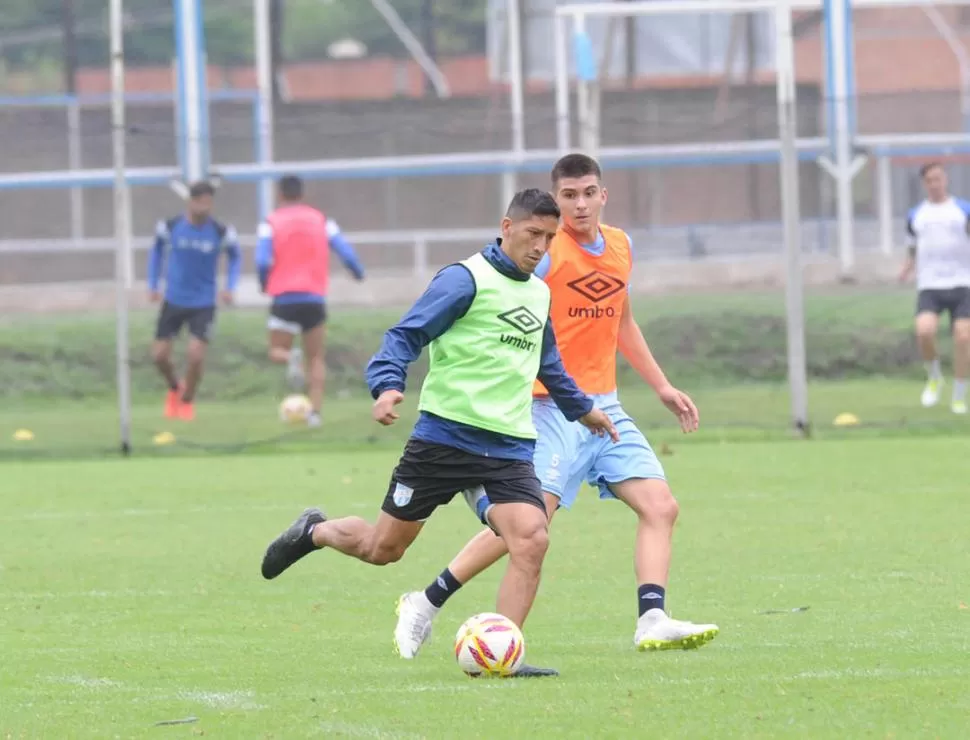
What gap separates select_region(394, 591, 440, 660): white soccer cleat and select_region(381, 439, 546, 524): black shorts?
1.43ft

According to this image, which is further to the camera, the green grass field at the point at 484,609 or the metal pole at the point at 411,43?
the metal pole at the point at 411,43

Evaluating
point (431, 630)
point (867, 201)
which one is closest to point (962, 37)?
point (867, 201)

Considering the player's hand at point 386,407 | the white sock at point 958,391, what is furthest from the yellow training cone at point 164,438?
the player's hand at point 386,407

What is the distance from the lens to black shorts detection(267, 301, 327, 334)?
1856 cm

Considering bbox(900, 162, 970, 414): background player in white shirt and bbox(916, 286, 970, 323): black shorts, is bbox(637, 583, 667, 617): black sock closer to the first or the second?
bbox(900, 162, 970, 414): background player in white shirt

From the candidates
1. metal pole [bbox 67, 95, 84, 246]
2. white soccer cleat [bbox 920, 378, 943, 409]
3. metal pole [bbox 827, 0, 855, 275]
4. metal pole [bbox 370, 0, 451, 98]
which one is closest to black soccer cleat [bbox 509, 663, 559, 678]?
white soccer cleat [bbox 920, 378, 943, 409]

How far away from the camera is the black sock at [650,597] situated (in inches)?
297

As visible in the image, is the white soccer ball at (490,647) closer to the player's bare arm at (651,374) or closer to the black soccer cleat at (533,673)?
the black soccer cleat at (533,673)

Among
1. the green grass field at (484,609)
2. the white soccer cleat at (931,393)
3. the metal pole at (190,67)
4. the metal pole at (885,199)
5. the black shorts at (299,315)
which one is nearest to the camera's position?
the green grass field at (484,609)

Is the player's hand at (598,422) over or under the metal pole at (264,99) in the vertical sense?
under

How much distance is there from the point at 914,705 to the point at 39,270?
1557 centimetres

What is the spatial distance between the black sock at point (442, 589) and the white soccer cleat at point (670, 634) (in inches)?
31.0

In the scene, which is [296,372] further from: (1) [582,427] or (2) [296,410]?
(1) [582,427]

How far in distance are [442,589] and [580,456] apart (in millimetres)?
819
